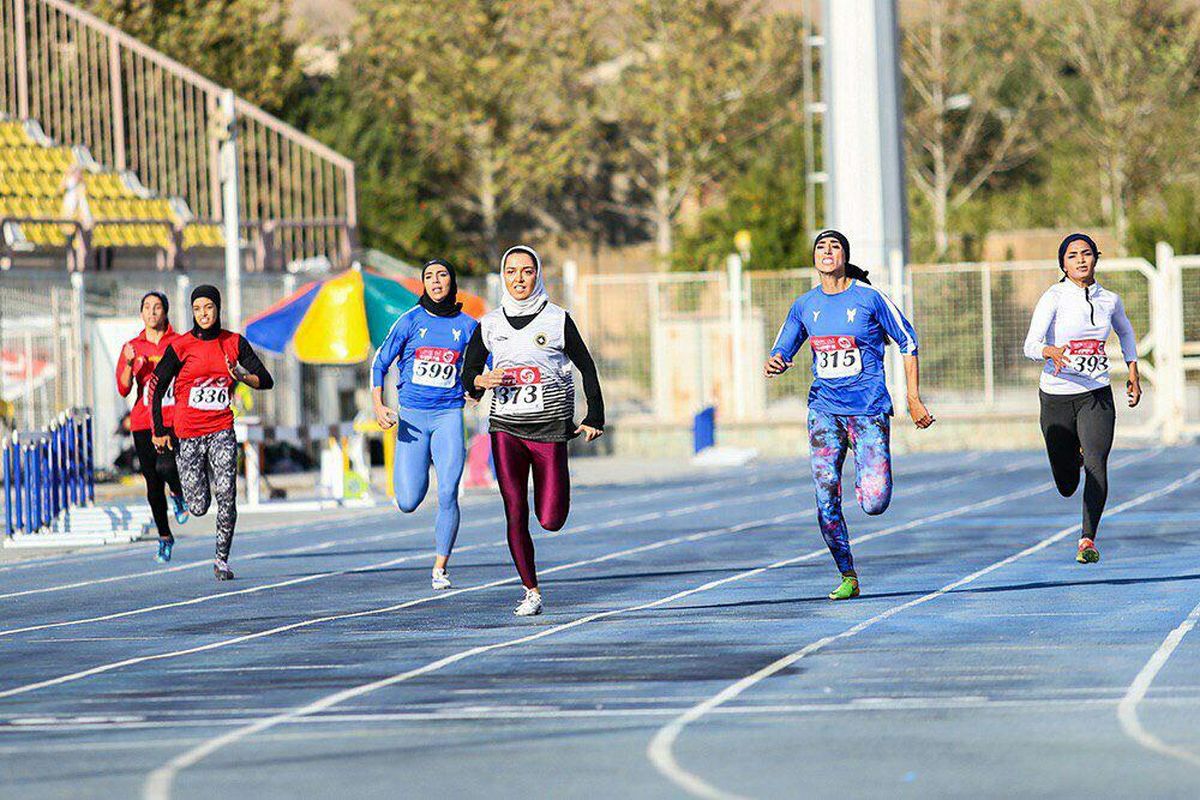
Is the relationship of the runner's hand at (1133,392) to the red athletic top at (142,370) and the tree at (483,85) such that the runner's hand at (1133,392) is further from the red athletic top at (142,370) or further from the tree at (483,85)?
the tree at (483,85)

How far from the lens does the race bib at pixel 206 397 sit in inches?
600

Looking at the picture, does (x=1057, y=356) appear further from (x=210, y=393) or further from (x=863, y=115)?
(x=863, y=115)

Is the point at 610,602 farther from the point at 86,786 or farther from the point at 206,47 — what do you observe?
the point at 206,47

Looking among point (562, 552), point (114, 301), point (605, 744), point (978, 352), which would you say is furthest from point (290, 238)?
point (605, 744)

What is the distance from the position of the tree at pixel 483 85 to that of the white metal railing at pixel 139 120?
18.0 metres

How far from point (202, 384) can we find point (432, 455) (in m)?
1.89

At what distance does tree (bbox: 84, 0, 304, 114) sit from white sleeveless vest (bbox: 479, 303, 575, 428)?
36.9m

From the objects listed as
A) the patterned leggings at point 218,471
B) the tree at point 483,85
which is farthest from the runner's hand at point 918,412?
the tree at point 483,85

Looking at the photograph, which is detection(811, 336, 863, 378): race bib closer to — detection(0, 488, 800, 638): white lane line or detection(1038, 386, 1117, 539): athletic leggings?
detection(1038, 386, 1117, 539): athletic leggings

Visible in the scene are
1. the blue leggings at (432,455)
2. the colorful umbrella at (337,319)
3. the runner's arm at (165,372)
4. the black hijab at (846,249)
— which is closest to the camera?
the black hijab at (846,249)

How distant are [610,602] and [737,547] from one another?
13.3 feet

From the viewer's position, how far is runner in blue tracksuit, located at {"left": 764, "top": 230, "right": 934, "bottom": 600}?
41.5 feet

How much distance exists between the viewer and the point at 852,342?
498 inches

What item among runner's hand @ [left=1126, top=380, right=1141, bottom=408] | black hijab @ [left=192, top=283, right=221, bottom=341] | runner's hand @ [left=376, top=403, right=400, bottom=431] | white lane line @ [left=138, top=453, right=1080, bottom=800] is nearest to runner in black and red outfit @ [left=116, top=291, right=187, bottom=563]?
black hijab @ [left=192, top=283, right=221, bottom=341]
